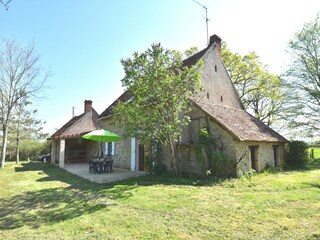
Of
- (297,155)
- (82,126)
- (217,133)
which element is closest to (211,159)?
(217,133)

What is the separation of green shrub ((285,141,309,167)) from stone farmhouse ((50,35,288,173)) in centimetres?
101

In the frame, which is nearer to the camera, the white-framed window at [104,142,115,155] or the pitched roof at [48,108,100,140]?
the white-framed window at [104,142,115,155]

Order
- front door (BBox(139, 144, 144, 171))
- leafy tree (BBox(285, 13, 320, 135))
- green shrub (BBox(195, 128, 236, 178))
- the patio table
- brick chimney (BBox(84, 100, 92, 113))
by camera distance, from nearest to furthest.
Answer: green shrub (BBox(195, 128, 236, 178)), the patio table, front door (BBox(139, 144, 144, 171)), leafy tree (BBox(285, 13, 320, 135)), brick chimney (BBox(84, 100, 92, 113))

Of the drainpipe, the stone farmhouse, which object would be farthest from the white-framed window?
the drainpipe

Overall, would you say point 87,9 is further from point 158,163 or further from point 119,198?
point 158,163

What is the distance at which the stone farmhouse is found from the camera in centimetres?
1168

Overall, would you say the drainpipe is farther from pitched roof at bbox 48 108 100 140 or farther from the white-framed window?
pitched roof at bbox 48 108 100 140

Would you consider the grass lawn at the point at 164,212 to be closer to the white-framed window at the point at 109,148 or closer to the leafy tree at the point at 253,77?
the white-framed window at the point at 109,148

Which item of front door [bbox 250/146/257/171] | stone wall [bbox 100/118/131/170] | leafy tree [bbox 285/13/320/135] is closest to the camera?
front door [bbox 250/146/257/171]

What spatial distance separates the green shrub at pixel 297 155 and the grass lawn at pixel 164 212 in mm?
7884

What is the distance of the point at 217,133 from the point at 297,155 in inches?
336

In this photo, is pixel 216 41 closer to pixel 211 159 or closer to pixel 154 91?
pixel 154 91

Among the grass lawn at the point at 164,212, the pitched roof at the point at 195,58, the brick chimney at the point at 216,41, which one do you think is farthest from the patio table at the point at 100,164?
the brick chimney at the point at 216,41

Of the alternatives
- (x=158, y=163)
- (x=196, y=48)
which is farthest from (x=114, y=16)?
(x=196, y=48)
